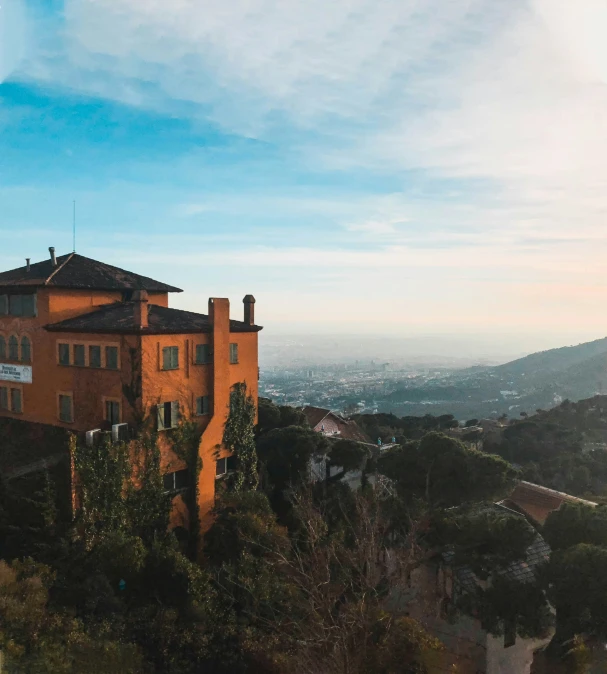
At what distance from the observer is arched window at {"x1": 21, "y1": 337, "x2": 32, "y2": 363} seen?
70.7 feet

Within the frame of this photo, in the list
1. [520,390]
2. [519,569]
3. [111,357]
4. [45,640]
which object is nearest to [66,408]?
[111,357]

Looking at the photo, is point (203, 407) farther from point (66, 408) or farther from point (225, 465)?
point (66, 408)

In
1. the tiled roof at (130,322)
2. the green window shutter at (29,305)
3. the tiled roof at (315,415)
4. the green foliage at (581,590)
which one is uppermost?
the green window shutter at (29,305)

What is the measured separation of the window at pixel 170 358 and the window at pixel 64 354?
3.75 m

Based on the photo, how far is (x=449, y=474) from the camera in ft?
60.5

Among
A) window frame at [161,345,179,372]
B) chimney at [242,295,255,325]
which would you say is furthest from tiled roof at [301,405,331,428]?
window frame at [161,345,179,372]

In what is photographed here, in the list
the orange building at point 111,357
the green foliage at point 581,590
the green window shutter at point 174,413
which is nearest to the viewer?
the green foliage at point 581,590

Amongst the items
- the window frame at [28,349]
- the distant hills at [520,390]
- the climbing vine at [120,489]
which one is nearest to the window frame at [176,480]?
the climbing vine at [120,489]

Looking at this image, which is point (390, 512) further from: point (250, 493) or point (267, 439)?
point (267, 439)

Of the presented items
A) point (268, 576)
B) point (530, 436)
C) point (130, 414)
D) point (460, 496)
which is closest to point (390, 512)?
point (460, 496)

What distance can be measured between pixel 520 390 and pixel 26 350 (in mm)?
105141

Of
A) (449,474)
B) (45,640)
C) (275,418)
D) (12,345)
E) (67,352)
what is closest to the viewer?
(45,640)

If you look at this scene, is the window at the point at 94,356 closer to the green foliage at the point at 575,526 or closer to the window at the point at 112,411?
the window at the point at 112,411

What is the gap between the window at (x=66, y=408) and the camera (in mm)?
20531
